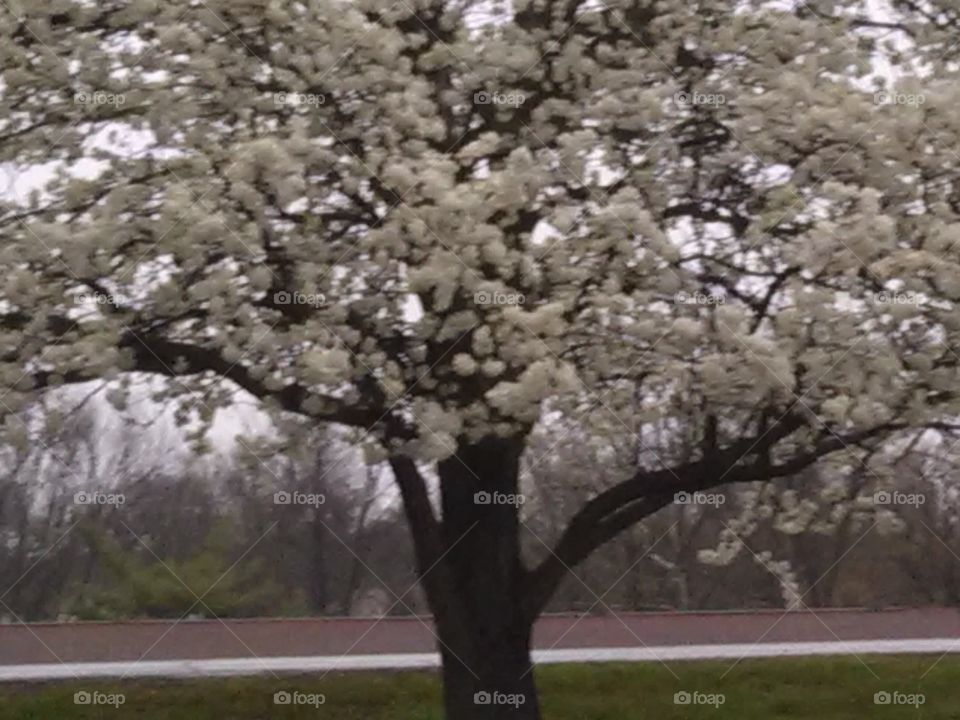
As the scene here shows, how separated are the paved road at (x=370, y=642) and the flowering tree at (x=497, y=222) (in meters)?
7.87

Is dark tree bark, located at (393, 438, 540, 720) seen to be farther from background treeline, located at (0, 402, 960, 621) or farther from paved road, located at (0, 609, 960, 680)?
paved road, located at (0, 609, 960, 680)

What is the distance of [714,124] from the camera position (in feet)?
32.2

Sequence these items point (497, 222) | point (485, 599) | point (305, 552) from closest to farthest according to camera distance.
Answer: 1. point (497, 222)
2. point (485, 599)
3. point (305, 552)

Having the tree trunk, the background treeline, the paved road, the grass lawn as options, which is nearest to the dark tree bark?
the tree trunk

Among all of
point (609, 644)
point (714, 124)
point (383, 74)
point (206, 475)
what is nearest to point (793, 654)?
point (609, 644)

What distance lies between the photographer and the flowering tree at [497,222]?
329 inches

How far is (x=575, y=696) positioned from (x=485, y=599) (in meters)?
5.09

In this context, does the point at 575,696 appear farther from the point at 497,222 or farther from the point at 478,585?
the point at 497,222

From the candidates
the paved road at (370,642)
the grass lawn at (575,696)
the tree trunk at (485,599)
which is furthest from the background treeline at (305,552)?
the tree trunk at (485,599)

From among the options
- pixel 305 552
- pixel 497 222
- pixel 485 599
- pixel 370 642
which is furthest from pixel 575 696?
pixel 305 552

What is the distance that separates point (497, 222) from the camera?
340 inches

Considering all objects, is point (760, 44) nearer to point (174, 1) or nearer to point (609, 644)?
point (174, 1)

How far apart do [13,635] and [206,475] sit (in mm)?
4012

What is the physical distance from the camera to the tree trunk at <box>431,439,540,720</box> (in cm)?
1033
